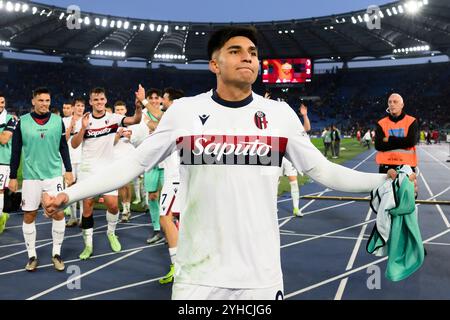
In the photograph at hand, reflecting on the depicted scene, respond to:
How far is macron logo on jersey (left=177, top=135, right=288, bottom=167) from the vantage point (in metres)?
2.09

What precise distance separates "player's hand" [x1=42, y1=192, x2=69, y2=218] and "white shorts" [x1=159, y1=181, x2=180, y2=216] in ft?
10.0

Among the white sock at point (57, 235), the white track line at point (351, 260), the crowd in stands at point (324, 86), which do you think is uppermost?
the crowd in stands at point (324, 86)

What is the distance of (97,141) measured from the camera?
6301 millimetres

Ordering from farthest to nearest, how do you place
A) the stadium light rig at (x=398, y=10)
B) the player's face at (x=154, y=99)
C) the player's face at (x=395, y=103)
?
the stadium light rig at (x=398, y=10)
the player's face at (x=154, y=99)
the player's face at (x=395, y=103)

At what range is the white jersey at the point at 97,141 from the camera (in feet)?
20.6

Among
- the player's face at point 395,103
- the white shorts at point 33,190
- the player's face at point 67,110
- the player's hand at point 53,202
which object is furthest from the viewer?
the player's face at point 67,110

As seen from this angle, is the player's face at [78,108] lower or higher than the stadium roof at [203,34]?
lower

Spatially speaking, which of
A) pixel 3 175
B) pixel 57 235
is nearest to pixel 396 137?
pixel 57 235

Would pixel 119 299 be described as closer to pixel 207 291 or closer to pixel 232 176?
pixel 207 291

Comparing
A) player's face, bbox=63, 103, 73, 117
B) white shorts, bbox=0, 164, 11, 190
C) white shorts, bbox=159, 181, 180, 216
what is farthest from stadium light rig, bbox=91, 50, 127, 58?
white shorts, bbox=159, 181, 180, 216

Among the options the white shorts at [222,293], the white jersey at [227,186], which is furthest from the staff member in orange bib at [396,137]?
the white shorts at [222,293]

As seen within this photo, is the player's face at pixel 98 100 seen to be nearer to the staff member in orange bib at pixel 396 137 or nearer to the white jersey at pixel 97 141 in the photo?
the white jersey at pixel 97 141

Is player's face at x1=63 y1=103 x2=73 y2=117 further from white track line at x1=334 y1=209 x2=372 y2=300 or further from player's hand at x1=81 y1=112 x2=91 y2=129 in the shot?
white track line at x1=334 y1=209 x2=372 y2=300

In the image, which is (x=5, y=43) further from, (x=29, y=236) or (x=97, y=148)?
(x=29, y=236)
